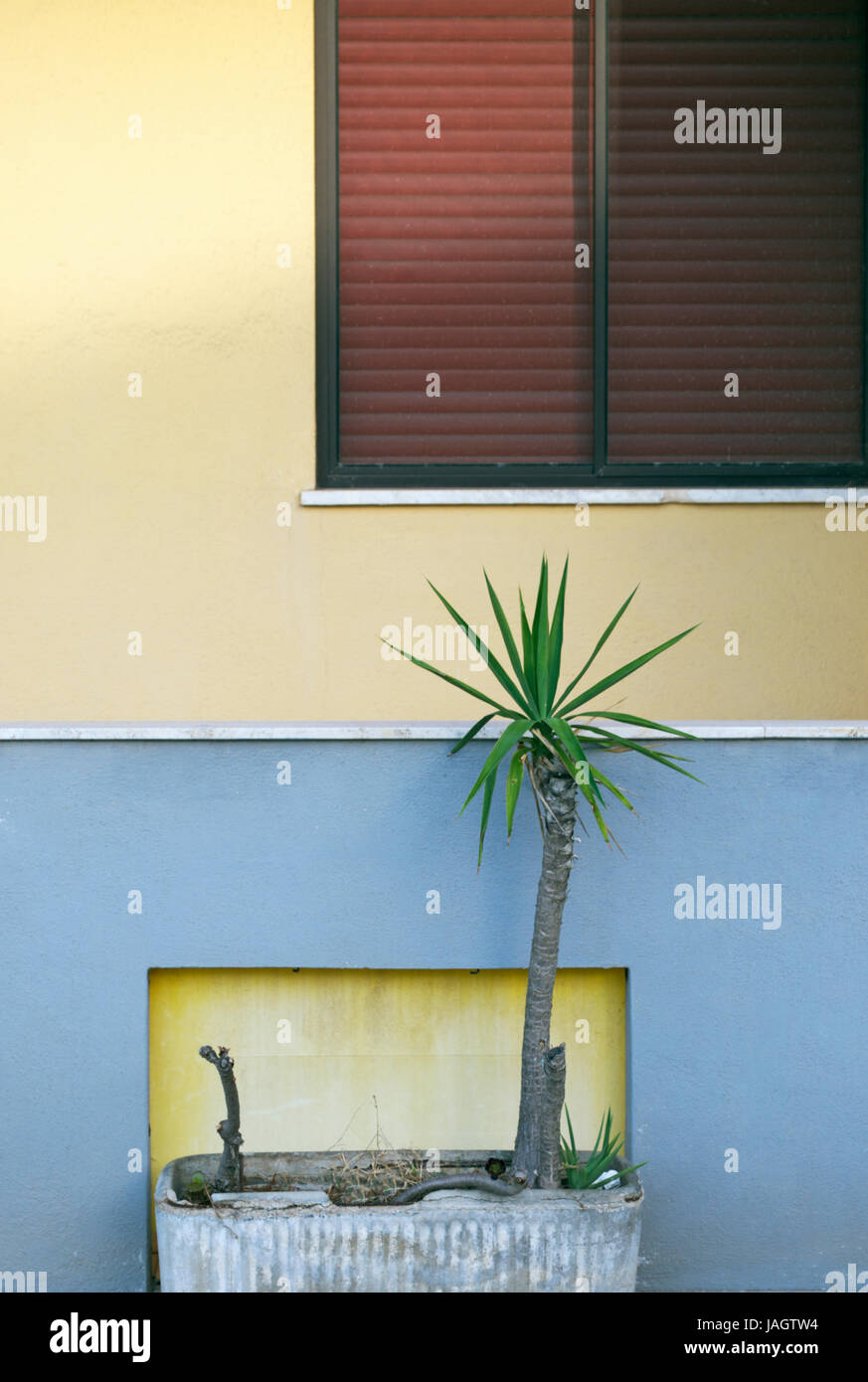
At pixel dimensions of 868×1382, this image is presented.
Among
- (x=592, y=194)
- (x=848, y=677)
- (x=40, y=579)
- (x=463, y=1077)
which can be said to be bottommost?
(x=463, y=1077)

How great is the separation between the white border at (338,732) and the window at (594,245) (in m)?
1.02

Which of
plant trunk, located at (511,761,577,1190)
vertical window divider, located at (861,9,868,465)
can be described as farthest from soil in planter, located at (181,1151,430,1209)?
vertical window divider, located at (861,9,868,465)

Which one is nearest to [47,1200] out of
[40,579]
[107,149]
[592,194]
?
[40,579]

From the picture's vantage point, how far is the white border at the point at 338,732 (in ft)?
10.5

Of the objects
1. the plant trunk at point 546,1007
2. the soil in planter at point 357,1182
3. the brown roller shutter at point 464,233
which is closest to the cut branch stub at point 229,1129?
the soil in planter at point 357,1182

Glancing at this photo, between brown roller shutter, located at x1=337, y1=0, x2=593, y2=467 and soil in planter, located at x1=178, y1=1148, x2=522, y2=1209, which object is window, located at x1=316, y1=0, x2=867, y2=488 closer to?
brown roller shutter, located at x1=337, y1=0, x2=593, y2=467

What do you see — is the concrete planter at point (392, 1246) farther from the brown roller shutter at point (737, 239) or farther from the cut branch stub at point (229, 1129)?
the brown roller shutter at point (737, 239)

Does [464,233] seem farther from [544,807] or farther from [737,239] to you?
[544,807]

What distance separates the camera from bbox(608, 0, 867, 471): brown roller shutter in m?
4.02

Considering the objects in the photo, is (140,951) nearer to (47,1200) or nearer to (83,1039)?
(83,1039)

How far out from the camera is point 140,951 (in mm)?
3209

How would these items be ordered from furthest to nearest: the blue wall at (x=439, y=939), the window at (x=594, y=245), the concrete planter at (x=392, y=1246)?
the window at (x=594, y=245), the blue wall at (x=439, y=939), the concrete planter at (x=392, y=1246)
